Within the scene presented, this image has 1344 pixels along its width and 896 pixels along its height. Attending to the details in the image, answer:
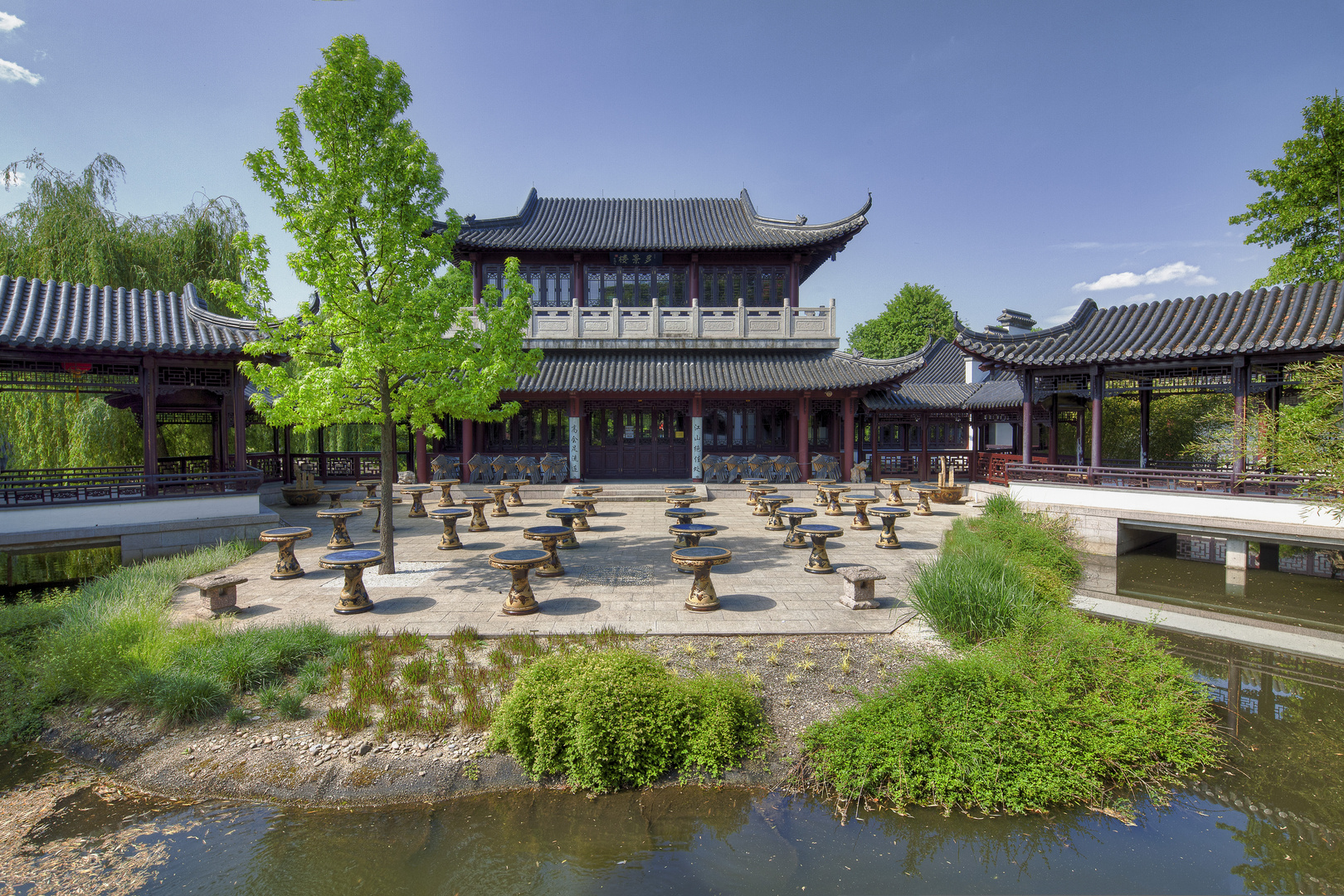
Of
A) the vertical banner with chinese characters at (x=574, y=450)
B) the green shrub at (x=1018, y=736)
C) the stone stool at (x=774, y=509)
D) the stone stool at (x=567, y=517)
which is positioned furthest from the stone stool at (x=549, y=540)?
the vertical banner with chinese characters at (x=574, y=450)

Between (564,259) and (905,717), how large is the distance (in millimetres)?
18136

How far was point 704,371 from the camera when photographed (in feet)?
59.6

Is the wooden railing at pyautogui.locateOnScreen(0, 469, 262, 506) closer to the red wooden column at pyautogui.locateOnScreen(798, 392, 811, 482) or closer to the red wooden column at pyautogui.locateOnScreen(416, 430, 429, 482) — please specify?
the red wooden column at pyautogui.locateOnScreen(416, 430, 429, 482)

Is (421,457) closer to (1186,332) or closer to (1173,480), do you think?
(1173,480)

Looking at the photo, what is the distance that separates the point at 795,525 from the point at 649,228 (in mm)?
13960

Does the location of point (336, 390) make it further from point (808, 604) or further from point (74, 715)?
point (808, 604)

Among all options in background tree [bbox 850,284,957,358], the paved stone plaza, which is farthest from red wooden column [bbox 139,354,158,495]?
background tree [bbox 850,284,957,358]

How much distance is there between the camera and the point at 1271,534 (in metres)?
10.2

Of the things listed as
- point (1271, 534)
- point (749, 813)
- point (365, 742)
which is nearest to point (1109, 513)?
point (1271, 534)

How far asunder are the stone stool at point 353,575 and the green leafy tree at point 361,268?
3.95 ft

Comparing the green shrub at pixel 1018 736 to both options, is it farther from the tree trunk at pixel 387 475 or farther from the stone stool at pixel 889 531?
the tree trunk at pixel 387 475

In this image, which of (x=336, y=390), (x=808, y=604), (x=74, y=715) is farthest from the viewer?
(x=336, y=390)

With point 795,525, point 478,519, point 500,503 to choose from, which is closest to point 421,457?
point 500,503

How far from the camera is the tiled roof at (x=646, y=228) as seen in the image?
1883 cm
